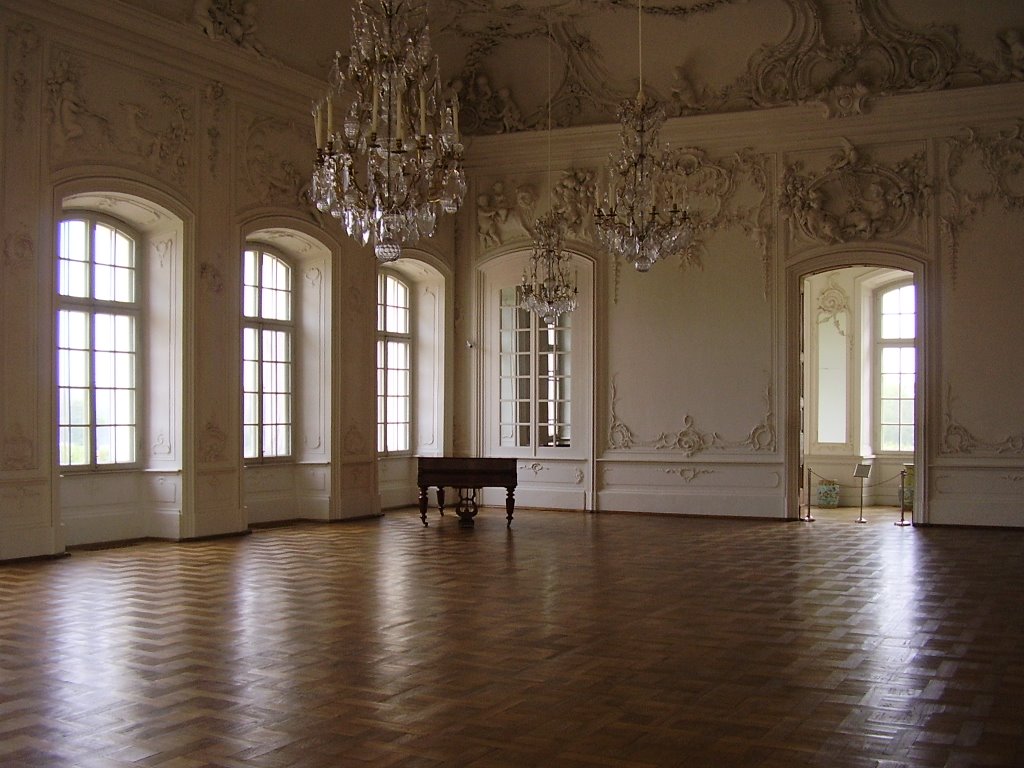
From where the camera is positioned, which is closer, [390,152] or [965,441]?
[390,152]

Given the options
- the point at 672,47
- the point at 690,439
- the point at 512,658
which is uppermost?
the point at 672,47

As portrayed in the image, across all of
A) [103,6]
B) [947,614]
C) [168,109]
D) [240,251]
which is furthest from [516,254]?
[947,614]

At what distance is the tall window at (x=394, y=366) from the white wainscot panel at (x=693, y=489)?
2673 mm

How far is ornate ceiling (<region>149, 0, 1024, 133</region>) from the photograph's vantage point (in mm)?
11508

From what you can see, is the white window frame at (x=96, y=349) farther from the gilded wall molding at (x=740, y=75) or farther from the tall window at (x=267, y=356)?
the gilded wall molding at (x=740, y=75)

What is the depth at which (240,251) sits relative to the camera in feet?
35.7

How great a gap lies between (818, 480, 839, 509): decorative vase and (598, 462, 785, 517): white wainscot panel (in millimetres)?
2660

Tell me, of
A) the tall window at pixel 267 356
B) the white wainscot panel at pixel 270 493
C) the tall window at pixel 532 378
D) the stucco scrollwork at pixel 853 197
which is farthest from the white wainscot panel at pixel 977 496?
the tall window at pixel 267 356

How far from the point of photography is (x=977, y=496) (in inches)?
458

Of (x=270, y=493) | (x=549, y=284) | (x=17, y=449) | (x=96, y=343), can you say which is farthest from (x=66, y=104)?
(x=549, y=284)

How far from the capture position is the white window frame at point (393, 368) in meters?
13.5

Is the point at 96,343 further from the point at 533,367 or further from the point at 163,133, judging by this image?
the point at 533,367

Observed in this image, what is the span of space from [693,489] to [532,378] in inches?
98.2

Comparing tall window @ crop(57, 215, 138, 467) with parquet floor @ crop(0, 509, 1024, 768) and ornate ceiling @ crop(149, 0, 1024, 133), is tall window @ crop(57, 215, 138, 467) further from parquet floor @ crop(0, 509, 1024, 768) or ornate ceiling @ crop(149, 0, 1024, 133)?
ornate ceiling @ crop(149, 0, 1024, 133)
